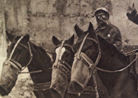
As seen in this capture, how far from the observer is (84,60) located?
240 centimetres

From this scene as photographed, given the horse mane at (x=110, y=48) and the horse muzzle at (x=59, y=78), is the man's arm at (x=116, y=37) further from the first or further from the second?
the horse muzzle at (x=59, y=78)

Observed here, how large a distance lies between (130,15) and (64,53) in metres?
1.14

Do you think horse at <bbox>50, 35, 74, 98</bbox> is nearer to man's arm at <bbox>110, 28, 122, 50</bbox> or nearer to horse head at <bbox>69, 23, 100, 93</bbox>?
horse head at <bbox>69, 23, 100, 93</bbox>

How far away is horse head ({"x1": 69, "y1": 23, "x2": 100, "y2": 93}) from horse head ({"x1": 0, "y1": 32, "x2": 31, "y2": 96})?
0.83m

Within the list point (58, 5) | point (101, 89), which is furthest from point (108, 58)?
point (58, 5)

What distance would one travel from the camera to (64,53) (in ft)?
9.05

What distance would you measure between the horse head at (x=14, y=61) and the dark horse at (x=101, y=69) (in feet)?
2.59

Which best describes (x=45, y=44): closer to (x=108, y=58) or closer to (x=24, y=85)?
(x=24, y=85)

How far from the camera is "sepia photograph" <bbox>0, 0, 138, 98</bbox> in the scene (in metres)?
2.53

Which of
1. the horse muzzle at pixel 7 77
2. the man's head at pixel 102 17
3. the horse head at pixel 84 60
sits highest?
the man's head at pixel 102 17

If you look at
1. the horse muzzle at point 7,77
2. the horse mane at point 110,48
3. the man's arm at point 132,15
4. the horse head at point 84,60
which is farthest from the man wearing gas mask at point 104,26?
the horse muzzle at point 7,77

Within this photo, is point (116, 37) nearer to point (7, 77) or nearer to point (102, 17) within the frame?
point (102, 17)

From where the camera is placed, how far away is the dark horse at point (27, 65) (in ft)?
9.57

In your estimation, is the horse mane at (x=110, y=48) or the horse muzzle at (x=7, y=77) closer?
the horse mane at (x=110, y=48)
